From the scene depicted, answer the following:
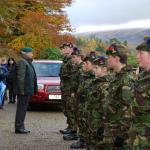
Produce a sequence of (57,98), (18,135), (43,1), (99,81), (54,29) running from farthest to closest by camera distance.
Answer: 1. (43,1)
2. (54,29)
3. (57,98)
4. (18,135)
5. (99,81)

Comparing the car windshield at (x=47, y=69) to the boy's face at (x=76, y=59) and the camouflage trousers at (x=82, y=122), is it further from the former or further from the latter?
the camouflage trousers at (x=82, y=122)

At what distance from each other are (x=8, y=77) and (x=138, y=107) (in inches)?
616

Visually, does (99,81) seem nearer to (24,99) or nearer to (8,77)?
(24,99)

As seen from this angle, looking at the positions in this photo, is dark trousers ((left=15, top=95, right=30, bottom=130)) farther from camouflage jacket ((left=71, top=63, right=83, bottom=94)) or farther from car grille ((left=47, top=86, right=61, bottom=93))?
car grille ((left=47, top=86, right=61, bottom=93))

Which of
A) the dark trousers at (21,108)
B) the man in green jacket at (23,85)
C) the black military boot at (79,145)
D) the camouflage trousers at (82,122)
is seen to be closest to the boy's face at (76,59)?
the camouflage trousers at (82,122)

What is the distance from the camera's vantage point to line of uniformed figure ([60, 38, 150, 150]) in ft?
18.8

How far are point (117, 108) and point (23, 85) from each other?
234 inches

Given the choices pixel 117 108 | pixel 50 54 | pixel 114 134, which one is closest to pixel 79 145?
pixel 114 134

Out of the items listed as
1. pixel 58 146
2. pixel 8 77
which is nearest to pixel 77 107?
pixel 58 146

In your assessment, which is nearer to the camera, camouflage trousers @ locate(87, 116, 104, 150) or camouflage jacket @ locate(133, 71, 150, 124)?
camouflage jacket @ locate(133, 71, 150, 124)

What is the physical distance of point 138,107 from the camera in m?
5.75

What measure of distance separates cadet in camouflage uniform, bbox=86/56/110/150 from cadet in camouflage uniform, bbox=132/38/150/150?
1631 mm

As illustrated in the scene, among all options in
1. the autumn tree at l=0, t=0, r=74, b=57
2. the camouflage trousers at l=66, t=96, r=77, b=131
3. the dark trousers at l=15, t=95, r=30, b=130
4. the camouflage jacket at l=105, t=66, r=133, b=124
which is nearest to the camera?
the camouflage jacket at l=105, t=66, r=133, b=124

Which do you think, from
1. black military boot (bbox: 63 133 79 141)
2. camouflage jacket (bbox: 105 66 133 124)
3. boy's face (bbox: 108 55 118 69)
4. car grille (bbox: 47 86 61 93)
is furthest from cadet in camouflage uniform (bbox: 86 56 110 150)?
car grille (bbox: 47 86 61 93)
